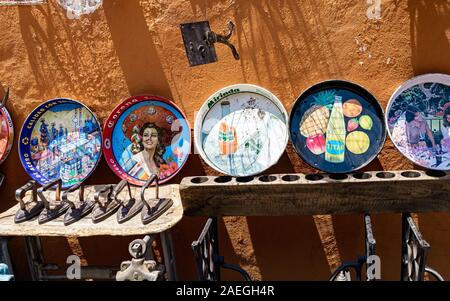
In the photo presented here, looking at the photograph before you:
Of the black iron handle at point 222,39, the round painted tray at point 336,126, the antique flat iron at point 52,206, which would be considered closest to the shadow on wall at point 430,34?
the round painted tray at point 336,126

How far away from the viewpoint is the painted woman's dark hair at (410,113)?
239cm

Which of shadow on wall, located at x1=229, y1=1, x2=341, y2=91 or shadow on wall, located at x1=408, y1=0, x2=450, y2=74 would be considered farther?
shadow on wall, located at x1=229, y1=1, x2=341, y2=91

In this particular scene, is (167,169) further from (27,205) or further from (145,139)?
(27,205)

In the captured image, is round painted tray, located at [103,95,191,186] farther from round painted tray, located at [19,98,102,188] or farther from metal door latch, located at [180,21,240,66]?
metal door latch, located at [180,21,240,66]

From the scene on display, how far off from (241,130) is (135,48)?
0.77 meters

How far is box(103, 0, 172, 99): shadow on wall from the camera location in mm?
2576

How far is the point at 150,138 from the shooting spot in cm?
260

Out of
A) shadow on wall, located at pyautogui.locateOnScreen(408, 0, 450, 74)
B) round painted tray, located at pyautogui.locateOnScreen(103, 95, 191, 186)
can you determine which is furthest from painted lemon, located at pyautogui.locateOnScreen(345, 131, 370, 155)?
round painted tray, located at pyautogui.locateOnScreen(103, 95, 191, 186)

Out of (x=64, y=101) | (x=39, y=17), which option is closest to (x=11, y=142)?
(x=64, y=101)

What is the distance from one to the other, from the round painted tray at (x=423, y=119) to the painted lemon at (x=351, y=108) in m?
0.15

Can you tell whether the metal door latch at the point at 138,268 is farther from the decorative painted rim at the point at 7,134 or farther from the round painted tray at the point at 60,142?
the decorative painted rim at the point at 7,134

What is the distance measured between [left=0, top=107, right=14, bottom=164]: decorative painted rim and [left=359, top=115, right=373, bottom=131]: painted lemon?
1.95 m
